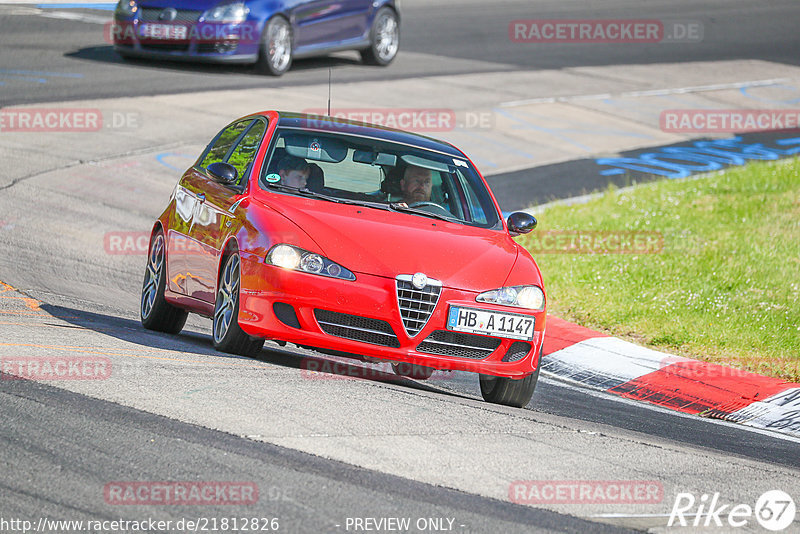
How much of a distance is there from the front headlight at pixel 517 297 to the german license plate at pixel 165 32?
13.2 m

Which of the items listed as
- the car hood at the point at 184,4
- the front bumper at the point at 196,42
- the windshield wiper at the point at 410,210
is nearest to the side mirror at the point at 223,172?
the windshield wiper at the point at 410,210

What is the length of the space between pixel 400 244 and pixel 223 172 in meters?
1.44

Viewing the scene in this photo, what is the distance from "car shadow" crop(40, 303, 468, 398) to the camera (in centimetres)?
777

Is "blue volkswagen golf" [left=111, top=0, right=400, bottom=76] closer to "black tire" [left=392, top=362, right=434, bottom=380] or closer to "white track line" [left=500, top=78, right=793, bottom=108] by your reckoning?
"white track line" [left=500, top=78, right=793, bottom=108]

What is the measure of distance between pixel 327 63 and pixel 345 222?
16683mm

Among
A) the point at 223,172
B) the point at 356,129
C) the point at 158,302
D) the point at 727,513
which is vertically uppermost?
the point at 356,129

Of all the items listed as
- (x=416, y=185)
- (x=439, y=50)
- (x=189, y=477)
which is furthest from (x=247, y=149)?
(x=439, y=50)

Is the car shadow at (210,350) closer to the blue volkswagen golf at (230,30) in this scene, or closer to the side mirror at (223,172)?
the side mirror at (223,172)

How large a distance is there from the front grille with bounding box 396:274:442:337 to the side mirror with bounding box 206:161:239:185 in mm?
1605

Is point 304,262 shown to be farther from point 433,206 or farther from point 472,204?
point 472,204

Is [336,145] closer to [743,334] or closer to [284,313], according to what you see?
[284,313]

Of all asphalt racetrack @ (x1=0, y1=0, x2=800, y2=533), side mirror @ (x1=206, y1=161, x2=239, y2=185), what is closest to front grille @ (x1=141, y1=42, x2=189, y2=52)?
asphalt racetrack @ (x1=0, y1=0, x2=800, y2=533)

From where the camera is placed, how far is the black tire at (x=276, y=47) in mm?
20500

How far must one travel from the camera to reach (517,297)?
301 inches
